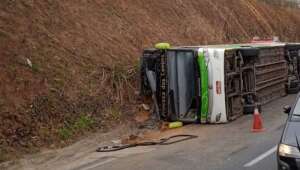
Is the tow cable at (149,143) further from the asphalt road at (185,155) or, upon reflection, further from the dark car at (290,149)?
the dark car at (290,149)

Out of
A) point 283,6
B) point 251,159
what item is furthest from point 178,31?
point 283,6

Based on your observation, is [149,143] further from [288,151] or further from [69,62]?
[288,151]

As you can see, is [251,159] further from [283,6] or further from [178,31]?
[283,6]

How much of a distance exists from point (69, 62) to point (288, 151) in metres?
9.57

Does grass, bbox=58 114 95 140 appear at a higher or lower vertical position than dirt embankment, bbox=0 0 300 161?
lower

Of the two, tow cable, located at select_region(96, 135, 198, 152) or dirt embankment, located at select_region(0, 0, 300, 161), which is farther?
dirt embankment, located at select_region(0, 0, 300, 161)

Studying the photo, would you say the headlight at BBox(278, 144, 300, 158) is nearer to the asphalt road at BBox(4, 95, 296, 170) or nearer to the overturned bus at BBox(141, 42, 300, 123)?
the asphalt road at BBox(4, 95, 296, 170)

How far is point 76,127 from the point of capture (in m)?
13.9

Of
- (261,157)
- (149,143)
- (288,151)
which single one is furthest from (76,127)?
(288,151)

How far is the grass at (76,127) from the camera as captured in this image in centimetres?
1345

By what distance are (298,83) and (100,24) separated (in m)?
7.94

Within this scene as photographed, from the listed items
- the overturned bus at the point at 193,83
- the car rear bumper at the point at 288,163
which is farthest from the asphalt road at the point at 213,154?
the car rear bumper at the point at 288,163

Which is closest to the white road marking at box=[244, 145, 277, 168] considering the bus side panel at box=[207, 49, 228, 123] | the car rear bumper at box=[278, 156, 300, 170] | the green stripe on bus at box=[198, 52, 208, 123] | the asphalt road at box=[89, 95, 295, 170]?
the asphalt road at box=[89, 95, 295, 170]

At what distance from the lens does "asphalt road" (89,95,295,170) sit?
1051 cm
